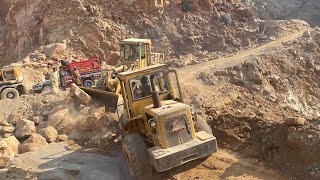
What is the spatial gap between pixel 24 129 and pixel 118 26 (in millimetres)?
15708

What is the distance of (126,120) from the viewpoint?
9.37 meters

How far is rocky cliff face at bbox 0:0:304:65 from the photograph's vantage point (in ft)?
81.4

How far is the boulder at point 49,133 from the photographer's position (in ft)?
36.8

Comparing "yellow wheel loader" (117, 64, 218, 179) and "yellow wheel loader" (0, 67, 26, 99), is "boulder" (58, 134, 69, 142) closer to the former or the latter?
"yellow wheel loader" (117, 64, 218, 179)

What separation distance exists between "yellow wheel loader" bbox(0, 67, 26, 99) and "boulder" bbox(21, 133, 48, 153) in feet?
21.6

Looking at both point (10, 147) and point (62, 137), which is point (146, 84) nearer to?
point (62, 137)

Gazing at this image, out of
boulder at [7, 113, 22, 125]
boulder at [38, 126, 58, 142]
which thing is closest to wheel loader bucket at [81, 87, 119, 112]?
boulder at [38, 126, 58, 142]

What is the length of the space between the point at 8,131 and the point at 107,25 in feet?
48.9

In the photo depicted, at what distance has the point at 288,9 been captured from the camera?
4147 cm

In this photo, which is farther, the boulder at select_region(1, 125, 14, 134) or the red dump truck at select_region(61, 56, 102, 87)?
the red dump truck at select_region(61, 56, 102, 87)

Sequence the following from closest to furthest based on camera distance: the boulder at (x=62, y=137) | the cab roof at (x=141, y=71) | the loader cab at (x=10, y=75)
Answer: the cab roof at (x=141, y=71)
the boulder at (x=62, y=137)
the loader cab at (x=10, y=75)

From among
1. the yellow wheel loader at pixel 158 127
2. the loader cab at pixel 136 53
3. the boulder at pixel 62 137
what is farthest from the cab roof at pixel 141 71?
the loader cab at pixel 136 53

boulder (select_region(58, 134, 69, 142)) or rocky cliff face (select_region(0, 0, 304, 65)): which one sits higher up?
rocky cliff face (select_region(0, 0, 304, 65))

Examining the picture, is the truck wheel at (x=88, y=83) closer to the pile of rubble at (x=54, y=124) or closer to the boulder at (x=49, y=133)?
the pile of rubble at (x=54, y=124)
